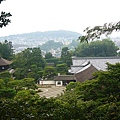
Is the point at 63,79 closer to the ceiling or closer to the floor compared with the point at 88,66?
closer to the floor

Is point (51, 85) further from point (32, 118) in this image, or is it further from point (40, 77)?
point (32, 118)

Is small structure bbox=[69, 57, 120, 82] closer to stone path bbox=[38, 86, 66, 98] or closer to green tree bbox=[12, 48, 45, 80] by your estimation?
stone path bbox=[38, 86, 66, 98]

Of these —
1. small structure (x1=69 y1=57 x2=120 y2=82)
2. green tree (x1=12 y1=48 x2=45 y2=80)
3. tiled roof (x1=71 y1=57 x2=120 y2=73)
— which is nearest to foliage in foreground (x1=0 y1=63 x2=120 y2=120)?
small structure (x1=69 y1=57 x2=120 y2=82)

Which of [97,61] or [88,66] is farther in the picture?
[97,61]

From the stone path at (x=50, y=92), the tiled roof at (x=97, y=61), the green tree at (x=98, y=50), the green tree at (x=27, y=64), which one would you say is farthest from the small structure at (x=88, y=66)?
the green tree at (x=98, y=50)

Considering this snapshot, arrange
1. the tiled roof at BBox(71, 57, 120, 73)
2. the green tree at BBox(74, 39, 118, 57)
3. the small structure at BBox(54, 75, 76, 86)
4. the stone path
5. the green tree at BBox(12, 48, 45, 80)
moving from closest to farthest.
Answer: the stone path < the small structure at BBox(54, 75, 76, 86) < the tiled roof at BBox(71, 57, 120, 73) < the green tree at BBox(12, 48, 45, 80) < the green tree at BBox(74, 39, 118, 57)

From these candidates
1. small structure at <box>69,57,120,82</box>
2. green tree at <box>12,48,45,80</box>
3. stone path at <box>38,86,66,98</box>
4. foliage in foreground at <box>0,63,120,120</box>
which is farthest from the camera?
green tree at <box>12,48,45,80</box>

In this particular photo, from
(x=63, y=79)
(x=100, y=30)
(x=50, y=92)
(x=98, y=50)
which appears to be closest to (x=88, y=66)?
(x=50, y=92)

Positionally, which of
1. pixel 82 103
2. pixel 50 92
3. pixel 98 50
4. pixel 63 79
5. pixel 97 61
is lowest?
pixel 50 92

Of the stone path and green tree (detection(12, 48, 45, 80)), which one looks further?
green tree (detection(12, 48, 45, 80))

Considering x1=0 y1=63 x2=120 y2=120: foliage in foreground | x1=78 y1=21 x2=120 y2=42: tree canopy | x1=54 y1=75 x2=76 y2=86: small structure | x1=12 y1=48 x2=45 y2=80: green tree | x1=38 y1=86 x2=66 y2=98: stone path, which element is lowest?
x1=38 y1=86 x2=66 y2=98: stone path

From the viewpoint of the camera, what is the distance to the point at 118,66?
896 cm

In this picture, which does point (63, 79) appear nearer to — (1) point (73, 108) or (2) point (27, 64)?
(2) point (27, 64)

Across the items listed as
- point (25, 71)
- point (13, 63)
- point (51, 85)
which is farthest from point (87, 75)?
point (13, 63)
